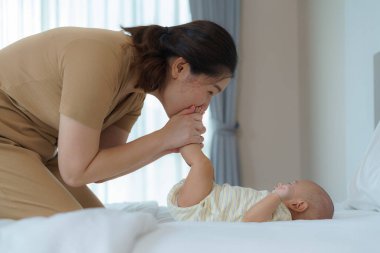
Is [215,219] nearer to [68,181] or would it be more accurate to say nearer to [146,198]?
[68,181]

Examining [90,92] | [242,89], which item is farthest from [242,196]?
[242,89]

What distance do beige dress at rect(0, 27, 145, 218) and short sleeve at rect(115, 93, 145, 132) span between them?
0.07 meters

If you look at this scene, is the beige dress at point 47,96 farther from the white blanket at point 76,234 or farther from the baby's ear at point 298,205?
the baby's ear at point 298,205

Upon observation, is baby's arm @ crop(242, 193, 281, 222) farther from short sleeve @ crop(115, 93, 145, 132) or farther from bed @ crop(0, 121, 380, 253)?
short sleeve @ crop(115, 93, 145, 132)

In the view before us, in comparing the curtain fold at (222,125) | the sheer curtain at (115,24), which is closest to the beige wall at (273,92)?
the curtain fold at (222,125)

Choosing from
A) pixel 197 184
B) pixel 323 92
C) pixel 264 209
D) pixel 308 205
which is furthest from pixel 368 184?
pixel 323 92

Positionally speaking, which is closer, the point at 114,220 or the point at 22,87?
the point at 114,220

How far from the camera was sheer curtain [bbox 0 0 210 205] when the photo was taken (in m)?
3.36

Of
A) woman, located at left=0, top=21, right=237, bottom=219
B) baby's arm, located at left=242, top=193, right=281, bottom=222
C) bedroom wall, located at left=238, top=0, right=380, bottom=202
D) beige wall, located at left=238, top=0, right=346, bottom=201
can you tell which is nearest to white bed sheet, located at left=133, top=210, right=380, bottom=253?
baby's arm, located at left=242, top=193, right=281, bottom=222

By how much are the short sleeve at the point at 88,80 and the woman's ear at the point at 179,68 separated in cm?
18

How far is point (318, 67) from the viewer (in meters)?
3.19

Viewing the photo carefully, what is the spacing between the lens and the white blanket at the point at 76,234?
0.85 metres

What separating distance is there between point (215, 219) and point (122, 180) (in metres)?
2.18

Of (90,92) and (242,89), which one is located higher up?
(90,92)
